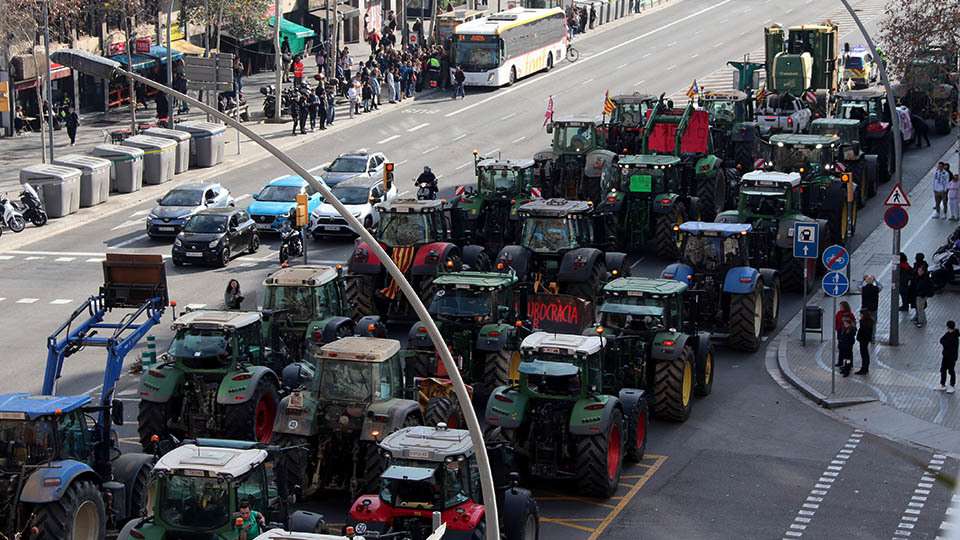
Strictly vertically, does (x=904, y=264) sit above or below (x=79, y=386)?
above

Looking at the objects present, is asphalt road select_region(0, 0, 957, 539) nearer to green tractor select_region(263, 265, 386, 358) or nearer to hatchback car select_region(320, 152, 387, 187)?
hatchback car select_region(320, 152, 387, 187)

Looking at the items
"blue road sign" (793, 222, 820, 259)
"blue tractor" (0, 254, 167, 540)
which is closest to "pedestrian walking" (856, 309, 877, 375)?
"blue road sign" (793, 222, 820, 259)

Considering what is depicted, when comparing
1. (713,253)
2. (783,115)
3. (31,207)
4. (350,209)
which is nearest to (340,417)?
(713,253)

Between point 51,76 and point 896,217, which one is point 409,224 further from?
point 51,76

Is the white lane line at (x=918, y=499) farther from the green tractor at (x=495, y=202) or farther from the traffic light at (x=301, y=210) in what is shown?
the traffic light at (x=301, y=210)

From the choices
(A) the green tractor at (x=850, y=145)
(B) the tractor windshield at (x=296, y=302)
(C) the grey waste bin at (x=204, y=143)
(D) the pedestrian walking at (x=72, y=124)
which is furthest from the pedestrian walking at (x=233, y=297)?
(D) the pedestrian walking at (x=72, y=124)

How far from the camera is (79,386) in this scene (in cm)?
2717

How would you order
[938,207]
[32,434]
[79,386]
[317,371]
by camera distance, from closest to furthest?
[32,434], [317,371], [79,386], [938,207]

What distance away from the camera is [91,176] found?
42344mm

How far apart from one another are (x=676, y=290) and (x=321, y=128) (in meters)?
31.2

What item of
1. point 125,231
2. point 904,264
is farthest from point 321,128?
point 904,264

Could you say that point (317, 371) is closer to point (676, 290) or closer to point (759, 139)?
point (676, 290)

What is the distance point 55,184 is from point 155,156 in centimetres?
490

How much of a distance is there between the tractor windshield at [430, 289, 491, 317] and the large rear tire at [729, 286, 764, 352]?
6.06 metres
